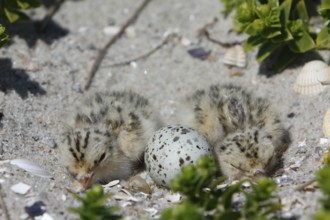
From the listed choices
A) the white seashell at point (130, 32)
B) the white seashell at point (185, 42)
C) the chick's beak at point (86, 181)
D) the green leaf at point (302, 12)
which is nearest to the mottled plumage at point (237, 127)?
the green leaf at point (302, 12)

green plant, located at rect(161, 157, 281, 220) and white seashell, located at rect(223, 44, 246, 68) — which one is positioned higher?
white seashell, located at rect(223, 44, 246, 68)

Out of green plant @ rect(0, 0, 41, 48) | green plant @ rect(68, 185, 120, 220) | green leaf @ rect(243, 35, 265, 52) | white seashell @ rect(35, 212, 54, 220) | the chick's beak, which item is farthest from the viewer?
green plant @ rect(0, 0, 41, 48)

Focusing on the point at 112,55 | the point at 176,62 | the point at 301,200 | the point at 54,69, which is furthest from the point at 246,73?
the point at 301,200

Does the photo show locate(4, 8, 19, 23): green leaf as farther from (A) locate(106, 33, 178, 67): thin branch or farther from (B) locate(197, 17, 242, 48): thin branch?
(B) locate(197, 17, 242, 48): thin branch

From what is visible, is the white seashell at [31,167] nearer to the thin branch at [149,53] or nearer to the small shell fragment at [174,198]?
the small shell fragment at [174,198]

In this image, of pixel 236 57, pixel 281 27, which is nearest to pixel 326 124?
pixel 281 27

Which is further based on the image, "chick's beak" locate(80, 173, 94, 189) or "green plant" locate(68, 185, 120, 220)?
"chick's beak" locate(80, 173, 94, 189)

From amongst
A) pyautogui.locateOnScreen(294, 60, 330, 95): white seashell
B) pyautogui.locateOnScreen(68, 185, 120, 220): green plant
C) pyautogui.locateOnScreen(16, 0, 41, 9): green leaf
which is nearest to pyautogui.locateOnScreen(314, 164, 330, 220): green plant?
pyautogui.locateOnScreen(68, 185, 120, 220): green plant

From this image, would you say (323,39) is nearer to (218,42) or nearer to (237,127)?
(237,127)
